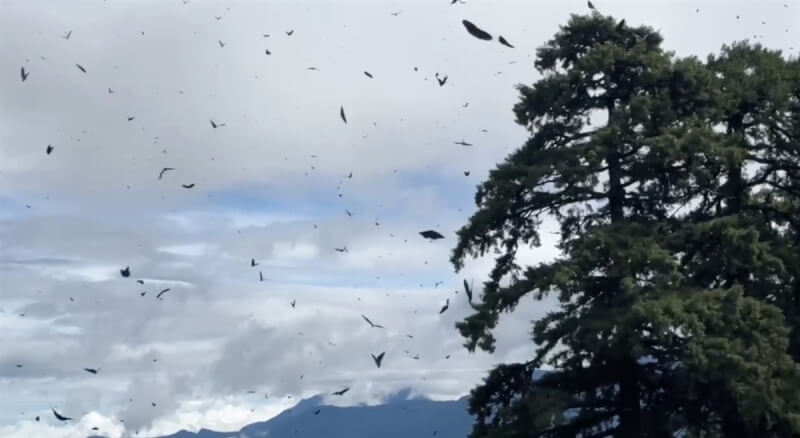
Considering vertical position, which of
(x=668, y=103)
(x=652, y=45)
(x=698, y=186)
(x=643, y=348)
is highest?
(x=652, y=45)

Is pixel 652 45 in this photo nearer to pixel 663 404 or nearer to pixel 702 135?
pixel 702 135

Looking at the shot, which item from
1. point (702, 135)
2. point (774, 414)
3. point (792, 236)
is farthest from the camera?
point (792, 236)

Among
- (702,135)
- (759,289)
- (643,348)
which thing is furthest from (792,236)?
(643,348)

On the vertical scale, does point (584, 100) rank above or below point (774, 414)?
above

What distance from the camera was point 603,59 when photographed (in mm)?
27719

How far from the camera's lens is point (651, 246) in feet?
83.9

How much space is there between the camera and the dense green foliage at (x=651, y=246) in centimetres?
2453

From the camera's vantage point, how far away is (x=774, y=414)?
24.3 metres

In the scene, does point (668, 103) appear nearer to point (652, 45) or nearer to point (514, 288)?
point (652, 45)

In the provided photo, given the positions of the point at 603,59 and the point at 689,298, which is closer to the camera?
the point at 689,298

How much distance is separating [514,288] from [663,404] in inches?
183

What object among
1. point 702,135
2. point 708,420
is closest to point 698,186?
point 702,135

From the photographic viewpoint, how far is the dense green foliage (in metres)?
24.5

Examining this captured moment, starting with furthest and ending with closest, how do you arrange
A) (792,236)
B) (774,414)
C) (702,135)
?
(792,236) < (702,135) < (774,414)
